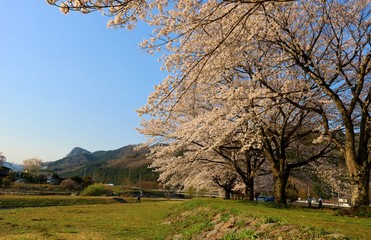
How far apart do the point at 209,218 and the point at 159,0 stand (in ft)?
26.5

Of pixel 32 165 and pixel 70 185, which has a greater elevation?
pixel 32 165

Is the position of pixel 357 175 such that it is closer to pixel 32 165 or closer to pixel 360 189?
pixel 360 189

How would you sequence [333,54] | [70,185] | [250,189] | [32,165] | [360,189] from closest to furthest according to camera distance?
1. [360,189]
2. [333,54]
3. [250,189]
4. [70,185]
5. [32,165]

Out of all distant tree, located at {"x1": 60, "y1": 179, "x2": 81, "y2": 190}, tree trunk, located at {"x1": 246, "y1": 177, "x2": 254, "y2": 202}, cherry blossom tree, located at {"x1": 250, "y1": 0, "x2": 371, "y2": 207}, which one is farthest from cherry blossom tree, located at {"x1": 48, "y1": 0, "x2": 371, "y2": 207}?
distant tree, located at {"x1": 60, "y1": 179, "x2": 81, "y2": 190}

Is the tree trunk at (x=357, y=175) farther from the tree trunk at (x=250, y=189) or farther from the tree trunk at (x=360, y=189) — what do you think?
the tree trunk at (x=250, y=189)

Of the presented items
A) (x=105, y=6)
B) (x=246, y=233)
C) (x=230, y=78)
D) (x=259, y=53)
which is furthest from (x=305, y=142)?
(x=105, y=6)

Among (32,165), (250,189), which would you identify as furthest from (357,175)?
(32,165)

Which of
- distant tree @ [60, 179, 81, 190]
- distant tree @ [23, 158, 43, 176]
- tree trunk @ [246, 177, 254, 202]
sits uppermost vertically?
distant tree @ [23, 158, 43, 176]

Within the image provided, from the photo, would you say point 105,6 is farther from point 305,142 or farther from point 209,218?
point 305,142

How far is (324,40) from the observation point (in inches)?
586

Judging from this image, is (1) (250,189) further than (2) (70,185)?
No

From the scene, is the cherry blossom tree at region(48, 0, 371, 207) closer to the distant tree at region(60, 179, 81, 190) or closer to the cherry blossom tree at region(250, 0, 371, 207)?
the cherry blossom tree at region(250, 0, 371, 207)

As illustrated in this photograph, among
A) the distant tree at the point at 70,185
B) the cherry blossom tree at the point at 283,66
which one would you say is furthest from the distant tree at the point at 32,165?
the cherry blossom tree at the point at 283,66

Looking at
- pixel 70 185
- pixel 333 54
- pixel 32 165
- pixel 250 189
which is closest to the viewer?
pixel 333 54
